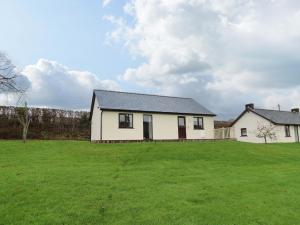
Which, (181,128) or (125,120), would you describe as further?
(181,128)

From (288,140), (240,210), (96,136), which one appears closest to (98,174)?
(240,210)

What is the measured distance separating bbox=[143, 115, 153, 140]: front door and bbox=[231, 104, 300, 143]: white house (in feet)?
58.1

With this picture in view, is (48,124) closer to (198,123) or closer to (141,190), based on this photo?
(198,123)

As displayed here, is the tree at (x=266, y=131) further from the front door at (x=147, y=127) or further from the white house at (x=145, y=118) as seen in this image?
the front door at (x=147, y=127)

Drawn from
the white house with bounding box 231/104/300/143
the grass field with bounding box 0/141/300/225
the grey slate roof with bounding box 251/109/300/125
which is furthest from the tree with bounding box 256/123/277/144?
the grass field with bounding box 0/141/300/225

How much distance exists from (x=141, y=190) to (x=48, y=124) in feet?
71.6

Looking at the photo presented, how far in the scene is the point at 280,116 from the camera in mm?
40156

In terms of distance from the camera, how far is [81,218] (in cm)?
696

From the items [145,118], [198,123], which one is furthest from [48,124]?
[198,123]

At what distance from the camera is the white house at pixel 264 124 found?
1470 inches

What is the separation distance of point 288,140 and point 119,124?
25.3 metres

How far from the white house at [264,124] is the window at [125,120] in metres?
19.6

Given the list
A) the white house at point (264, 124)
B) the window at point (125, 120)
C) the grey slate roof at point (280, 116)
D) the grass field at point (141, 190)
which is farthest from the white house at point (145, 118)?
the grey slate roof at point (280, 116)

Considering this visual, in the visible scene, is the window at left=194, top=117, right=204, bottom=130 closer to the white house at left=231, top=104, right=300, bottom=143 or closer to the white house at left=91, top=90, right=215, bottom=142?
the white house at left=91, top=90, right=215, bottom=142
